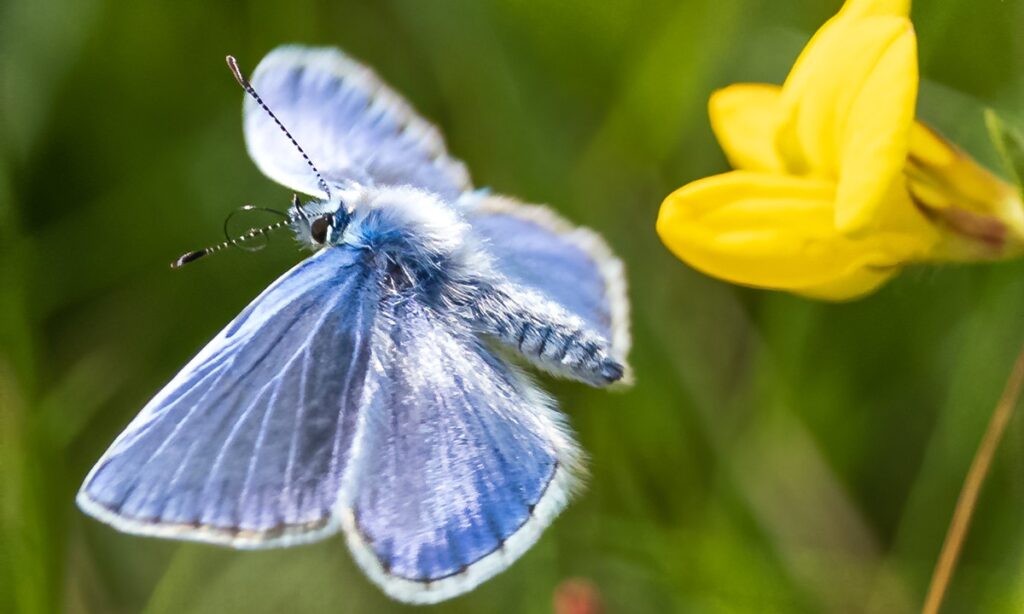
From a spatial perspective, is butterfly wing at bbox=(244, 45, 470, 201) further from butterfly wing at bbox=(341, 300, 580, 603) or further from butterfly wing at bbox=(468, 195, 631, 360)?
butterfly wing at bbox=(341, 300, 580, 603)

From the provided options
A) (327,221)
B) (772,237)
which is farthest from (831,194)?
(327,221)

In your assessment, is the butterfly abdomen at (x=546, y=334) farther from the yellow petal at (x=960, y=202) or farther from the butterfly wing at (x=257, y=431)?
the yellow petal at (x=960, y=202)

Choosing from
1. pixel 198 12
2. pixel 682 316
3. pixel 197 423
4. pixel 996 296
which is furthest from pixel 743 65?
pixel 197 423

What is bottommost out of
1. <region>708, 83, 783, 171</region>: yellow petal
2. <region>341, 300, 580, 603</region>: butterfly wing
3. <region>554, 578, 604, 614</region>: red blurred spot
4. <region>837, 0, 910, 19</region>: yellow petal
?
<region>554, 578, 604, 614</region>: red blurred spot

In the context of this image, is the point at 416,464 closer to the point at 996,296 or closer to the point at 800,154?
the point at 800,154

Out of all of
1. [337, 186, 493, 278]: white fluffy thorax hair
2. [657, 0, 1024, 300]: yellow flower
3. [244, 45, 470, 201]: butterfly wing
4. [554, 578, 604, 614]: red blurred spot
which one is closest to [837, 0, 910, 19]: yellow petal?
[657, 0, 1024, 300]: yellow flower

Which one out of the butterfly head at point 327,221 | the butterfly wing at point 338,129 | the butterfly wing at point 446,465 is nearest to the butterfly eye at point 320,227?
the butterfly head at point 327,221

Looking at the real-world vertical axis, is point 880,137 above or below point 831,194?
above

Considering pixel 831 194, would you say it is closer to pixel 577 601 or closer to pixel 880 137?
pixel 880 137
